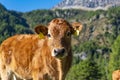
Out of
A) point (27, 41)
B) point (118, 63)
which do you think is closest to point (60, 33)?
point (27, 41)

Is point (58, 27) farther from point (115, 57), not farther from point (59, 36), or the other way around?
point (115, 57)

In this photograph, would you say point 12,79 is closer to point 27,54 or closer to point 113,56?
point 27,54

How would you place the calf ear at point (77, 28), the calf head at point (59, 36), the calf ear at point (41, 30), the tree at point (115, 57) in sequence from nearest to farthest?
the calf head at point (59, 36), the calf ear at point (77, 28), the calf ear at point (41, 30), the tree at point (115, 57)

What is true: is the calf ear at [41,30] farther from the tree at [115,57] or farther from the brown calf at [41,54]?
the tree at [115,57]

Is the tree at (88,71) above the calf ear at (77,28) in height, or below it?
below

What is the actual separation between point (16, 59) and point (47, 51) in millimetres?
1402

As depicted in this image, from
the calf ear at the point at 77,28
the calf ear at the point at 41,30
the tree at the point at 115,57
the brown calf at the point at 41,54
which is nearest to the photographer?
the brown calf at the point at 41,54

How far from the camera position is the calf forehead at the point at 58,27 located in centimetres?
1033

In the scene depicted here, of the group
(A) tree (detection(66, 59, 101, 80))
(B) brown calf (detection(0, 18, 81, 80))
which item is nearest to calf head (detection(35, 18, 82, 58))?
(B) brown calf (detection(0, 18, 81, 80))

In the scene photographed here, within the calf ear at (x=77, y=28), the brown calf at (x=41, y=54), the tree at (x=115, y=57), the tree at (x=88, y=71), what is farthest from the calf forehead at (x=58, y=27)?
the tree at (x=115, y=57)

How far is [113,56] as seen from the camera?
103 metres

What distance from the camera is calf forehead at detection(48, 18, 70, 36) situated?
33.9 ft

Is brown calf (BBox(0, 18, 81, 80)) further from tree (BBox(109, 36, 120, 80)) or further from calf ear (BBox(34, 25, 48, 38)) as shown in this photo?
tree (BBox(109, 36, 120, 80))

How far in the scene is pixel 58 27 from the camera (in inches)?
410
